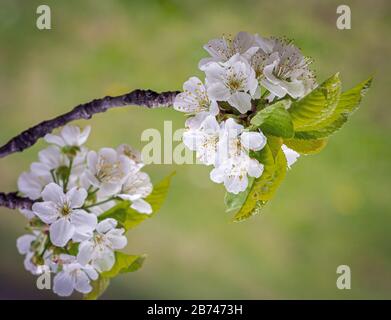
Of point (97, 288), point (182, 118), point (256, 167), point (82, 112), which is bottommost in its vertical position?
point (97, 288)

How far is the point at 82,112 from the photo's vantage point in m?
0.83

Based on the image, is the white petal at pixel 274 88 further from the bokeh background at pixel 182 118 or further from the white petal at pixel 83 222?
the bokeh background at pixel 182 118

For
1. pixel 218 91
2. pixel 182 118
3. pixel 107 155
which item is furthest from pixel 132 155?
pixel 182 118

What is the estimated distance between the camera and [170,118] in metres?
1.93

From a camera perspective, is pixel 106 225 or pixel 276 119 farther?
pixel 106 225

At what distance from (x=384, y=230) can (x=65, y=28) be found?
1.19 metres

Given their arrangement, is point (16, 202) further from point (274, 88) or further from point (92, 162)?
point (274, 88)

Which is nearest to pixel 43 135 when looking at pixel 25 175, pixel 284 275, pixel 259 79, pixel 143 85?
pixel 25 175

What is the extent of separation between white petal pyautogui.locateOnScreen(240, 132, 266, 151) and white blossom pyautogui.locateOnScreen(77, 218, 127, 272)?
0.79 feet

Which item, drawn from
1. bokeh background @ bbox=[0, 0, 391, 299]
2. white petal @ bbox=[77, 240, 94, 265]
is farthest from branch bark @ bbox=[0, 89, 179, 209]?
bokeh background @ bbox=[0, 0, 391, 299]

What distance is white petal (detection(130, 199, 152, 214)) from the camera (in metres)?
0.92

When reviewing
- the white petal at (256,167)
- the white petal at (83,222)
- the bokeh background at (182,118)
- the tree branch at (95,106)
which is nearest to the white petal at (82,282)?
the white petal at (83,222)

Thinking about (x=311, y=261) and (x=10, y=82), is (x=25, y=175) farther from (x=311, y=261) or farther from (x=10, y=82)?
(x=311, y=261)

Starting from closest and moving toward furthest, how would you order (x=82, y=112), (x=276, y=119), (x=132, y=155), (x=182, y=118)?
(x=276, y=119) < (x=82, y=112) < (x=132, y=155) < (x=182, y=118)
